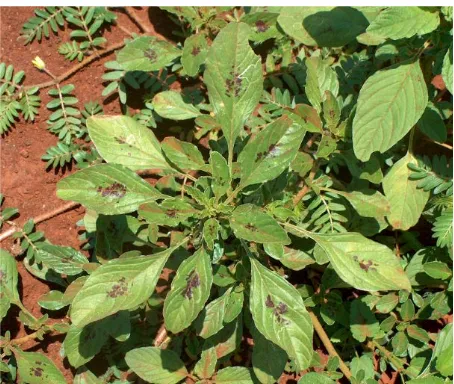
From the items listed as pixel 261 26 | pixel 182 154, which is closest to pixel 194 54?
pixel 261 26

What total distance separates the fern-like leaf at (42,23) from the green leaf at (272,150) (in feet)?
4.92

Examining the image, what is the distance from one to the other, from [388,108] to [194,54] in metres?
0.93

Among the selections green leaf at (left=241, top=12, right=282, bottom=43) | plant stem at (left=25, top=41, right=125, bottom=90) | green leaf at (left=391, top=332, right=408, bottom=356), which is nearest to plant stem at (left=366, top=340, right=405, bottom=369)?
green leaf at (left=391, top=332, right=408, bottom=356)

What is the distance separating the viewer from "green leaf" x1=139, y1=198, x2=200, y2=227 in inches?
90.7

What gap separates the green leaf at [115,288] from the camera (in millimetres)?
2195

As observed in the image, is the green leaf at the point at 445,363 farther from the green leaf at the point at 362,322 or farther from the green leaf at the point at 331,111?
the green leaf at the point at 331,111

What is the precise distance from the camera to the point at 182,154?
248 cm

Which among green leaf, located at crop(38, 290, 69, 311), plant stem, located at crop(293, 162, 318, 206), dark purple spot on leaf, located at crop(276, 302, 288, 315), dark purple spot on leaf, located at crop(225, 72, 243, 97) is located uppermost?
dark purple spot on leaf, located at crop(225, 72, 243, 97)

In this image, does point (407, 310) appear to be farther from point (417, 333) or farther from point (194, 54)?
point (194, 54)

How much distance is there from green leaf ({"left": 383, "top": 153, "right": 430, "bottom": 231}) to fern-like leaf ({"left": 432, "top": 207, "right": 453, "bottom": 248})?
0.10m

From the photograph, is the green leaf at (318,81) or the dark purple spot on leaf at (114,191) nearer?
the dark purple spot on leaf at (114,191)

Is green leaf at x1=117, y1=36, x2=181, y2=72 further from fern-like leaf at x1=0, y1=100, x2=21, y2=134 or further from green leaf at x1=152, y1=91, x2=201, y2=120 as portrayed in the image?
fern-like leaf at x1=0, y1=100, x2=21, y2=134

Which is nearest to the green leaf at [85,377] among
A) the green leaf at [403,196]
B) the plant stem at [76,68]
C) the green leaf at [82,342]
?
the green leaf at [82,342]

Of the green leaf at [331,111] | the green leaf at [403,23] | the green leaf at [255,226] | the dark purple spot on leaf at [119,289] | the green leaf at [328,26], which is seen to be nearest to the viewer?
the green leaf at [255,226]
